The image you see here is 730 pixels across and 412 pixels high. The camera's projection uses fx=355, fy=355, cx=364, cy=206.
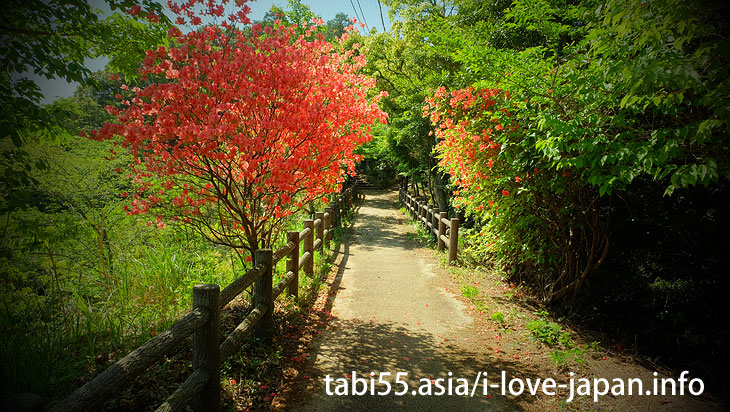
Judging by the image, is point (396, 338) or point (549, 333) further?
point (396, 338)

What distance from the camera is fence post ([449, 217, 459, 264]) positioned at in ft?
27.8

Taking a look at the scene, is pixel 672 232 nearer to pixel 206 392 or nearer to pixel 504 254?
pixel 504 254

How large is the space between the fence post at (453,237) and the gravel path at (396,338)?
52cm

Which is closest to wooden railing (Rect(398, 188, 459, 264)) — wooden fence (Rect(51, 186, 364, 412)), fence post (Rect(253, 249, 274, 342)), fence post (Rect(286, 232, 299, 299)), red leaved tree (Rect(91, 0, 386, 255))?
fence post (Rect(286, 232, 299, 299))

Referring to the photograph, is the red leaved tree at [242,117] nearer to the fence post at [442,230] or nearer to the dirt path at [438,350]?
the dirt path at [438,350]

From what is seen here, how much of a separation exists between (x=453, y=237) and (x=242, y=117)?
5856 millimetres

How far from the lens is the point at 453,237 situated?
8555 millimetres

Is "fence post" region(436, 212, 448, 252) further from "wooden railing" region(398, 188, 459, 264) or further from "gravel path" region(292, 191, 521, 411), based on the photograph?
"gravel path" region(292, 191, 521, 411)

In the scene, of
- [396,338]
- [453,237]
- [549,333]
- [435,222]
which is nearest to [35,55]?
[396,338]

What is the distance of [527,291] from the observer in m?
6.61

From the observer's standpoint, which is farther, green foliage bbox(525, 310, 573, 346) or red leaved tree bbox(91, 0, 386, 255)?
green foliage bbox(525, 310, 573, 346)

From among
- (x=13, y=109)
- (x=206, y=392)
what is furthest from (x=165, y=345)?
(x=13, y=109)

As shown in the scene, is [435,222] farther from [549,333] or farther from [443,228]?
[549,333]

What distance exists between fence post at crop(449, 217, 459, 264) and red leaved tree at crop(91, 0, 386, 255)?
4114 mm
